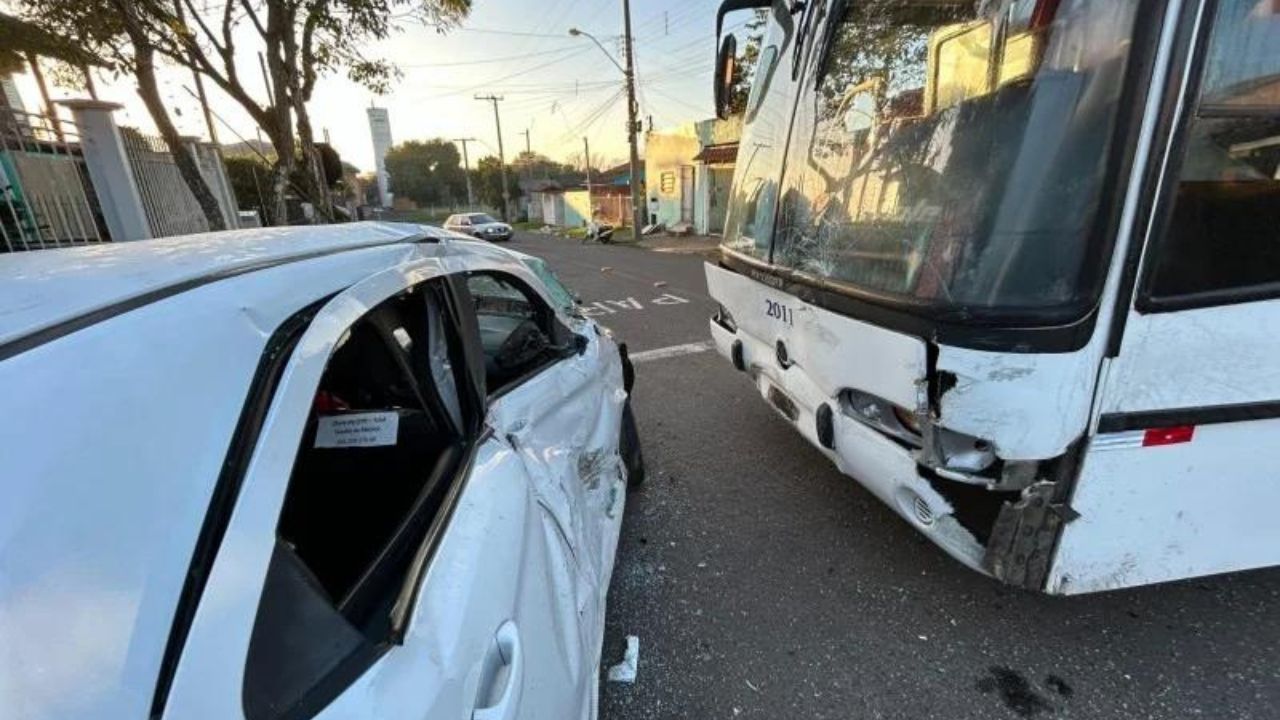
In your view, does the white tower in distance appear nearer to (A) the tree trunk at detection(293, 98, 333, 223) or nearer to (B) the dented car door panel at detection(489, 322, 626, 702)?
(A) the tree trunk at detection(293, 98, 333, 223)

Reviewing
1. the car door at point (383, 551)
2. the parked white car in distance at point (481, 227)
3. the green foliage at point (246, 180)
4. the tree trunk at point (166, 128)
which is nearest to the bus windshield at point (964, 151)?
the car door at point (383, 551)

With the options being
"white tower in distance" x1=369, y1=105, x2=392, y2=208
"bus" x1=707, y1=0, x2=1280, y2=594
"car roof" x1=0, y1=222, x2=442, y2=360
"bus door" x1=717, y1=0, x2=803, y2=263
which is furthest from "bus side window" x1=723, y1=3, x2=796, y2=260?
"white tower in distance" x1=369, y1=105, x2=392, y2=208

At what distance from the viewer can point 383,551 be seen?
1.26m

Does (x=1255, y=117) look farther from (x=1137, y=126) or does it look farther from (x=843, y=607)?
(x=843, y=607)

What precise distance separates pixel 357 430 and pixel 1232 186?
98.0 inches

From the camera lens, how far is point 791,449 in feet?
12.7

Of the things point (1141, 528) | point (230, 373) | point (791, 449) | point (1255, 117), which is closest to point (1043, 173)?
point (1255, 117)

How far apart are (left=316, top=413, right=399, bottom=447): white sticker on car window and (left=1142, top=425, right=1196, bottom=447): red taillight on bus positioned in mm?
2171

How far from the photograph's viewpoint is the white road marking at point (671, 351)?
6.19 meters

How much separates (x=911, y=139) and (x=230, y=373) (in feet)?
7.56

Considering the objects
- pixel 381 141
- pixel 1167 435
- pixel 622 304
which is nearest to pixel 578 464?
pixel 1167 435

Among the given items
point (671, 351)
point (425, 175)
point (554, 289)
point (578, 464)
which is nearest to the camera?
point (578, 464)

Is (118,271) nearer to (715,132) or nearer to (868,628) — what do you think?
(868,628)

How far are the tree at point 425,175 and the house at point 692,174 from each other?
48820 mm
